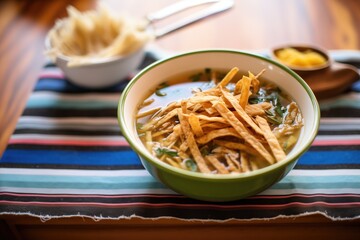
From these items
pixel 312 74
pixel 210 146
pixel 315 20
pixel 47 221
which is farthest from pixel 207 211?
pixel 315 20

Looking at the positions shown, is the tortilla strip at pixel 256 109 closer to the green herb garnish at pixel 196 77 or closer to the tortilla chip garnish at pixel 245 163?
the tortilla chip garnish at pixel 245 163

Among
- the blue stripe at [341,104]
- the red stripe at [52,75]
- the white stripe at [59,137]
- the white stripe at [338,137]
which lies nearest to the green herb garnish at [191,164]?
the white stripe at [59,137]

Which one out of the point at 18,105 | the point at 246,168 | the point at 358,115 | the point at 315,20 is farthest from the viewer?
the point at 315,20

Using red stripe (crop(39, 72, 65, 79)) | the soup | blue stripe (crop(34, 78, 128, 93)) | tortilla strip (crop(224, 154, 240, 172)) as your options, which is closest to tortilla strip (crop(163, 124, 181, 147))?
the soup

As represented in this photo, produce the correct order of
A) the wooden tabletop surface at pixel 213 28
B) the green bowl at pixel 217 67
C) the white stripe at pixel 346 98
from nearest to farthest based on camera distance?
the green bowl at pixel 217 67
the white stripe at pixel 346 98
the wooden tabletop surface at pixel 213 28

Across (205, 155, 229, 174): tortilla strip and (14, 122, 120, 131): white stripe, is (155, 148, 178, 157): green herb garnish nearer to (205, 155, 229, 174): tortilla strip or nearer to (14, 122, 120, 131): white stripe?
(205, 155, 229, 174): tortilla strip

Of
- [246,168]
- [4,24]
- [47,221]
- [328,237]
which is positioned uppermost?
[4,24]

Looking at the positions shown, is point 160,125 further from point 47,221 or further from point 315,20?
point 315,20

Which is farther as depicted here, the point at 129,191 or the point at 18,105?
the point at 18,105
